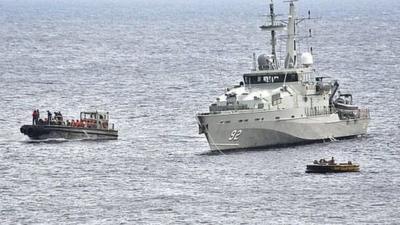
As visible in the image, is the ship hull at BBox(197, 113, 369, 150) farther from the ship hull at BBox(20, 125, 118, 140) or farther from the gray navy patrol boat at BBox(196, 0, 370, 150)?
the ship hull at BBox(20, 125, 118, 140)

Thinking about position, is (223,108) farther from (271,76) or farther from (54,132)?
(54,132)

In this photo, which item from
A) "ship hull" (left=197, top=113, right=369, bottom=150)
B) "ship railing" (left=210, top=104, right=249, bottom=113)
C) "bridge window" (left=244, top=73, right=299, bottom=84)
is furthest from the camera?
"bridge window" (left=244, top=73, right=299, bottom=84)

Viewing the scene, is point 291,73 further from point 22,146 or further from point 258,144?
point 22,146

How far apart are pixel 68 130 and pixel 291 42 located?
19.2 m

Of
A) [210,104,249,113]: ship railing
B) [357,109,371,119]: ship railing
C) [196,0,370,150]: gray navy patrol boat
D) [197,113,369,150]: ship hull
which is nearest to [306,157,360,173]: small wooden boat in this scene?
[197,113,369,150]: ship hull

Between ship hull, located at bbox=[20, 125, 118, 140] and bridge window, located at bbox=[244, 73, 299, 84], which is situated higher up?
bridge window, located at bbox=[244, 73, 299, 84]

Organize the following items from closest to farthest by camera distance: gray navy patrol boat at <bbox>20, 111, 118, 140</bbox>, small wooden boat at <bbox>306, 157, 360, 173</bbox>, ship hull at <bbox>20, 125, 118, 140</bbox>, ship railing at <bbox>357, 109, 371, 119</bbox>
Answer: small wooden boat at <bbox>306, 157, 360, 173</bbox> < ship hull at <bbox>20, 125, 118, 140</bbox> < gray navy patrol boat at <bbox>20, 111, 118, 140</bbox> < ship railing at <bbox>357, 109, 371, 119</bbox>

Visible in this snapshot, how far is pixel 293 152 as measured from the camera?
13625 cm

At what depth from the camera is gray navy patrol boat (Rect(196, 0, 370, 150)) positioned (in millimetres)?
136750

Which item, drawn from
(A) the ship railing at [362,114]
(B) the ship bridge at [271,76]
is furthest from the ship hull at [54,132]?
(A) the ship railing at [362,114]

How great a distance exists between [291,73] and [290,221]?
38749mm

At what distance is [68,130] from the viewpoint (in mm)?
144375

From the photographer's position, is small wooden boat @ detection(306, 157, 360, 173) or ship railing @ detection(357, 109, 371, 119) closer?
small wooden boat @ detection(306, 157, 360, 173)

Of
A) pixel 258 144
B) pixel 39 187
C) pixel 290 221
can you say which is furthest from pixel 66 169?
pixel 290 221
